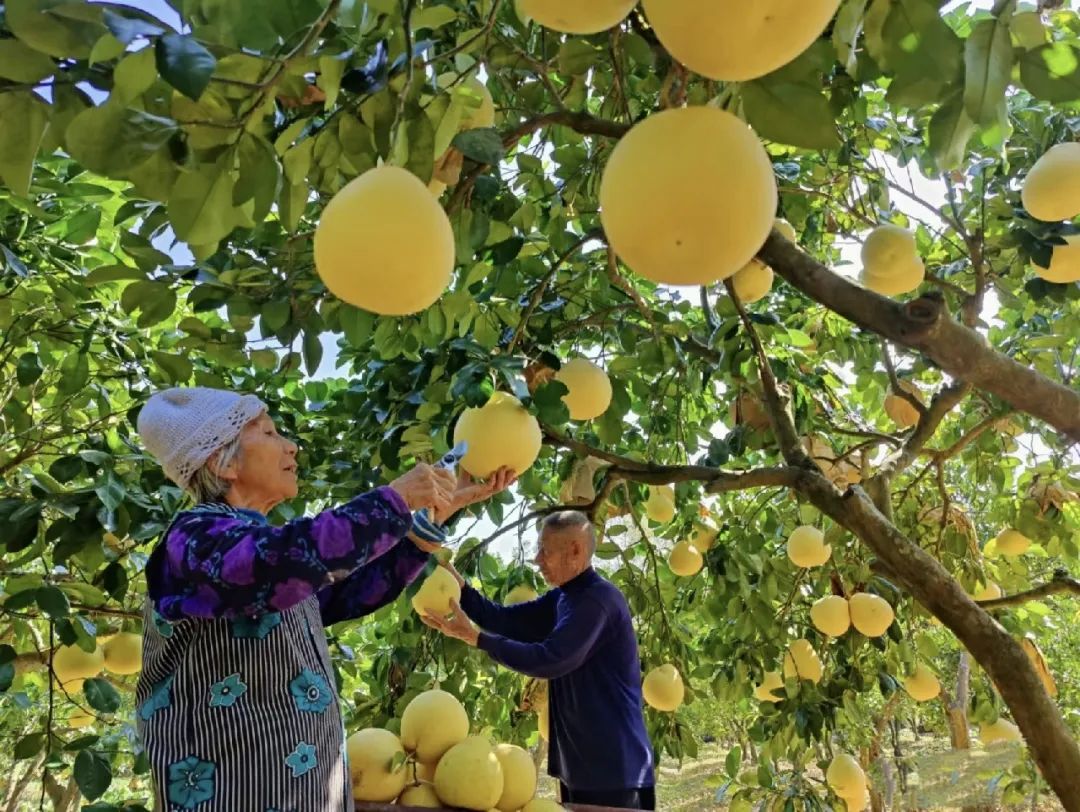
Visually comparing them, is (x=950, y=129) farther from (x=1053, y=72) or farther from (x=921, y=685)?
(x=921, y=685)

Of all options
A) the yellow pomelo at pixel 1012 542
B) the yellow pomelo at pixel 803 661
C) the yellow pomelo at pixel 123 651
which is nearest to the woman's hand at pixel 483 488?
the yellow pomelo at pixel 123 651

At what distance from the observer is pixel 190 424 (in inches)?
70.9

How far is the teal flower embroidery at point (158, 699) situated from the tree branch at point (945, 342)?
146cm

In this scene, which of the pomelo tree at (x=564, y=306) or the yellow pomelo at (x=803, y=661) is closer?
the pomelo tree at (x=564, y=306)

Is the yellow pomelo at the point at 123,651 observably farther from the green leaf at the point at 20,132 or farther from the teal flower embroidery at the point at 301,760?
the green leaf at the point at 20,132

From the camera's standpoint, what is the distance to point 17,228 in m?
2.59

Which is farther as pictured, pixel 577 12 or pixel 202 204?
pixel 202 204

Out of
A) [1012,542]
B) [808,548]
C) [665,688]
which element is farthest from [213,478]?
[1012,542]

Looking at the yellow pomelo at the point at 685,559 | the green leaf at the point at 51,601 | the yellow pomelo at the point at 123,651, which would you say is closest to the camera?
the green leaf at the point at 51,601

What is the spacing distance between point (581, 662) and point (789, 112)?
2.10 meters

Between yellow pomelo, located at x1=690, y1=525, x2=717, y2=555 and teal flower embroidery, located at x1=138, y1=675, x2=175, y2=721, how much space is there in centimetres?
293

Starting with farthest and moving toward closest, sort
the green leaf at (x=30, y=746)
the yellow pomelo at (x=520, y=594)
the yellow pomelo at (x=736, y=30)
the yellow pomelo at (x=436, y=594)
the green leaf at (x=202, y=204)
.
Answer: the yellow pomelo at (x=520, y=594) < the yellow pomelo at (x=436, y=594) < the green leaf at (x=30, y=746) < the green leaf at (x=202, y=204) < the yellow pomelo at (x=736, y=30)

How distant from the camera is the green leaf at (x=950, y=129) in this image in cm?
112

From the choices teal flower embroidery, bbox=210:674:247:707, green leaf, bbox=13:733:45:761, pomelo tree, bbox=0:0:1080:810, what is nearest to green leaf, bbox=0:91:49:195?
pomelo tree, bbox=0:0:1080:810
